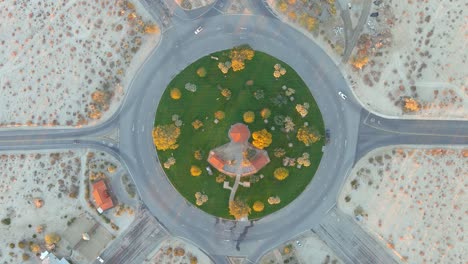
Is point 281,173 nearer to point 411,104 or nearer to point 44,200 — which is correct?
point 411,104

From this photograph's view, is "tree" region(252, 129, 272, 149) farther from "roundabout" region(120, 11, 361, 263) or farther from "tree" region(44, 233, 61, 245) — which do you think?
"tree" region(44, 233, 61, 245)

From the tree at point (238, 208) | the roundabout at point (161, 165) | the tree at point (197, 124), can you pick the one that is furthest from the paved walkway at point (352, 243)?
the tree at point (197, 124)

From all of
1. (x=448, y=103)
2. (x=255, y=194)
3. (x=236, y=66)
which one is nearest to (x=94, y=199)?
(x=255, y=194)

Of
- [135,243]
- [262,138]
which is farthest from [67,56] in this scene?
[262,138]

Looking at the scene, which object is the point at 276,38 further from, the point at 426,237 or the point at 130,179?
the point at 426,237

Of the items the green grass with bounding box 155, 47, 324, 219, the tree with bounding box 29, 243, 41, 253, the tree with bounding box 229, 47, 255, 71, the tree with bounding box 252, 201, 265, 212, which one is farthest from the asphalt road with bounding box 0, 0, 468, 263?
the tree with bounding box 29, 243, 41, 253
